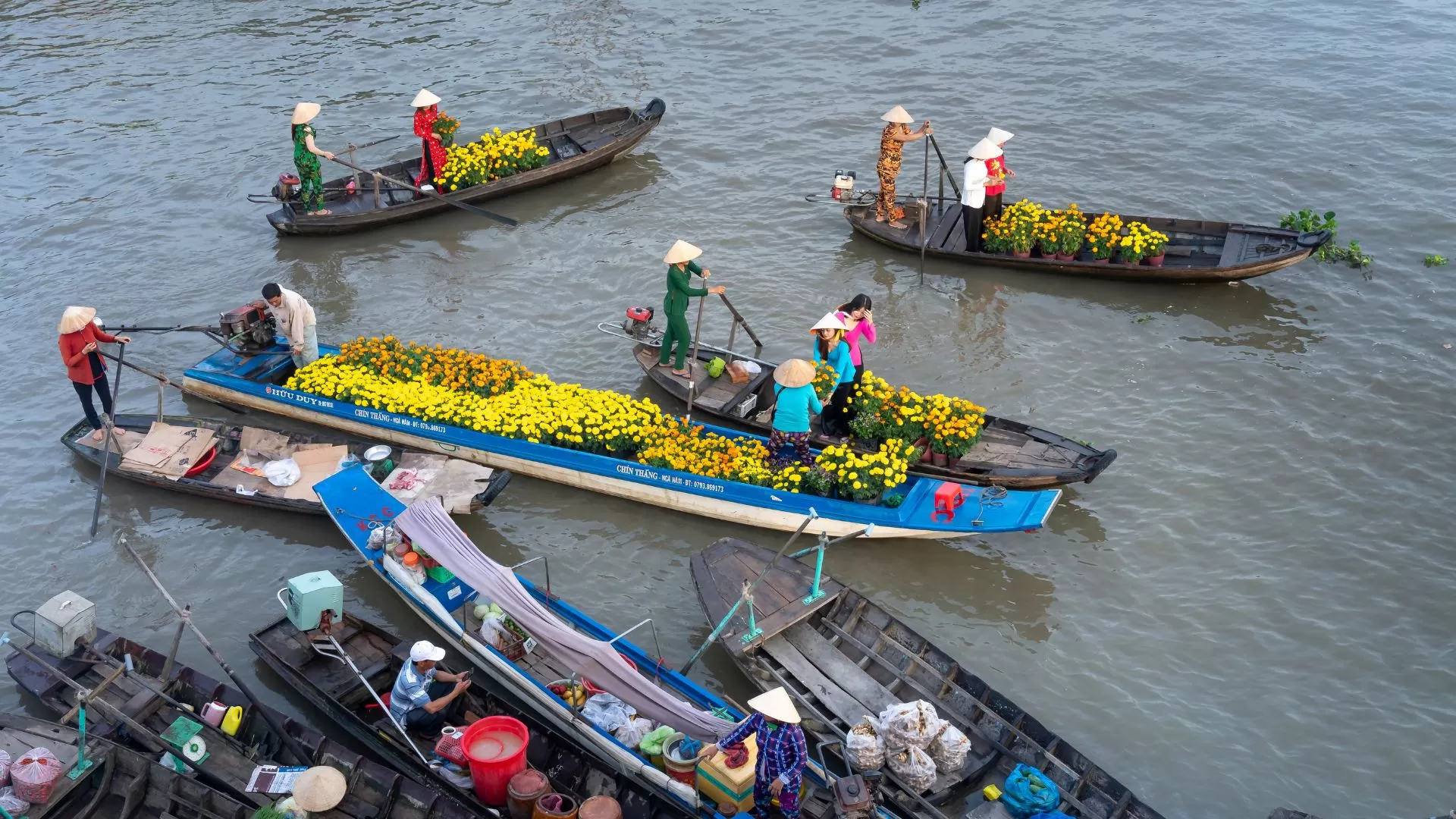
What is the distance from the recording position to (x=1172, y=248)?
52.4 feet

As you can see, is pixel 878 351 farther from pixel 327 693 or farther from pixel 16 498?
pixel 16 498

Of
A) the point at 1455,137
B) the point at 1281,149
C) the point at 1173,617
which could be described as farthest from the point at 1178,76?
the point at 1173,617

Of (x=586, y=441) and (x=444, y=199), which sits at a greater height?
(x=444, y=199)

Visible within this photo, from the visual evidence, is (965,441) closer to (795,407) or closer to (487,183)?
(795,407)

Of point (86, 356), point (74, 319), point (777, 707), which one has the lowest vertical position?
point (777, 707)

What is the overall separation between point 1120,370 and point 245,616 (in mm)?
10670

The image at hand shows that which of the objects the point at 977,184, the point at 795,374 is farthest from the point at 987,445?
the point at 977,184

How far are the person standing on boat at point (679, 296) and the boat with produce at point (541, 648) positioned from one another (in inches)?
143

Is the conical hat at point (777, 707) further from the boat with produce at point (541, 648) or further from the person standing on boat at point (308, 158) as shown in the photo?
the person standing on boat at point (308, 158)

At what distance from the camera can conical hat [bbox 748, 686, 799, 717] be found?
8.27 metres

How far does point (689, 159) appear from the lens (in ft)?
66.0

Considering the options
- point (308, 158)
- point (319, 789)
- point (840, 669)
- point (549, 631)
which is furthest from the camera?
point (308, 158)

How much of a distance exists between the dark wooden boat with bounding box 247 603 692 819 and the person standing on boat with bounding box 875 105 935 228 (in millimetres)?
9626

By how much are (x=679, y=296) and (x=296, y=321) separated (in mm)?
4648
